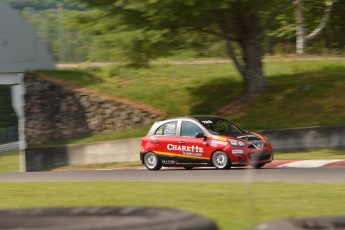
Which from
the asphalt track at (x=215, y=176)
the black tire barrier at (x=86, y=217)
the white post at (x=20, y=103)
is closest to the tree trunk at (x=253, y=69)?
the white post at (x=20, y=103)

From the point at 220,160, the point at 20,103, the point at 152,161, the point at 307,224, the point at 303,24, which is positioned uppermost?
the point at 303,24

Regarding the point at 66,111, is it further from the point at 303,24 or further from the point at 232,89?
the point at 303,24

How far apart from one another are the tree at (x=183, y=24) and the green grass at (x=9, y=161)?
7996 millimetres

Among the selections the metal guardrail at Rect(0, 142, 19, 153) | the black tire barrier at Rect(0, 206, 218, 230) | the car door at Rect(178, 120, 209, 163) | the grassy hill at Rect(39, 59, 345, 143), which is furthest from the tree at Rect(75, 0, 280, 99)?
the black tire barrier at Rect(0, 206, 218, 230)

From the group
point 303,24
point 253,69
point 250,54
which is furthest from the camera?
point 303,24

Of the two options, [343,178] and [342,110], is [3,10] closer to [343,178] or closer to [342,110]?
[342,110]

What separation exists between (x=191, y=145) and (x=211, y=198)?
915 centimetres

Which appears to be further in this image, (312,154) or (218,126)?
(312,154)

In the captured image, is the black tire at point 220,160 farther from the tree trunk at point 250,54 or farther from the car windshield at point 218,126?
the tree trunk at point 250,54

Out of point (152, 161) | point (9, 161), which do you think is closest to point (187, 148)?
point (152, 161)

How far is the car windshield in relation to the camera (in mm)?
21016

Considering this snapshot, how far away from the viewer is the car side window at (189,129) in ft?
69.4

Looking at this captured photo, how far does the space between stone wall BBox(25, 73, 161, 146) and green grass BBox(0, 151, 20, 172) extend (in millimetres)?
1428

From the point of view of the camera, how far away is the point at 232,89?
33.2m
